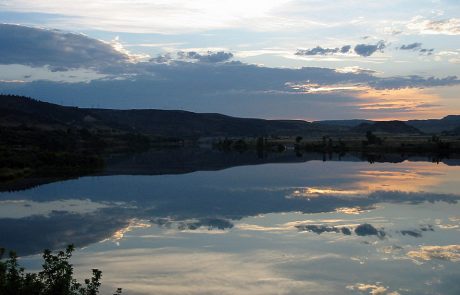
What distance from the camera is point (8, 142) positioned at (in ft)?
271

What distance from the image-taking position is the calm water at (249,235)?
15445 mm

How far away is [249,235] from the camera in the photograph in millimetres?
22062

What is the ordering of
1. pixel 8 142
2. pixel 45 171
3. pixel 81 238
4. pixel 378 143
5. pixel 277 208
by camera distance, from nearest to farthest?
1. pixel 81 238
2. pixel 277 208
3. pixel 45 171
4. pixel 8 142
5. pixel 378 143

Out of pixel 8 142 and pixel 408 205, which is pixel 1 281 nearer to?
pixel 408 205

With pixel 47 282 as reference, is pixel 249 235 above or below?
below

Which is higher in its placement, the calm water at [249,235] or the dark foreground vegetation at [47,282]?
the dark foreground vegetation at [47,282]

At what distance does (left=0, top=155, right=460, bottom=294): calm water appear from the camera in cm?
1545

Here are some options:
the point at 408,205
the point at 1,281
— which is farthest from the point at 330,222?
the point at 1,281

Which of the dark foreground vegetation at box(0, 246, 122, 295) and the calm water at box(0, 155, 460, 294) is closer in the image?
the dark foreground vegetation at box(0, 246, 122, 295)

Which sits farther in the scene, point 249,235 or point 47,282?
point 249,235

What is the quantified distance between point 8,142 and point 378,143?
62.8 m

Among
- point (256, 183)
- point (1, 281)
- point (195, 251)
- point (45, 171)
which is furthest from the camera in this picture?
point (45, 171)

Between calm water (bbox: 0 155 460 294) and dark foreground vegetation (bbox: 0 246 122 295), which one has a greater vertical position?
dark foreground vegetation (bbox: 0 246 122 295)

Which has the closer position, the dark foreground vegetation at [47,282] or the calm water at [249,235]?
the dark foreground vegetation at [47,282]
